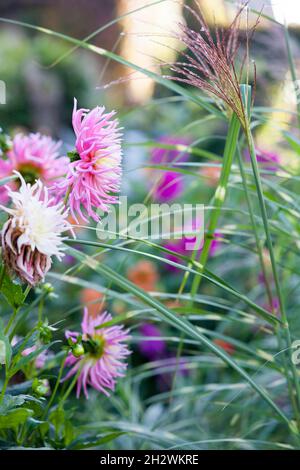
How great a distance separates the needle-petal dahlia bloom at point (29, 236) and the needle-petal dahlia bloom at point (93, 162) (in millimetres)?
52

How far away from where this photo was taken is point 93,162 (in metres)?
0.56

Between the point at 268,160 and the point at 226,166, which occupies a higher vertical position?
the point at 268,160

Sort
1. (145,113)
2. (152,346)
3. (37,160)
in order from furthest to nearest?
(145,113)
(152,346)
(37,160)

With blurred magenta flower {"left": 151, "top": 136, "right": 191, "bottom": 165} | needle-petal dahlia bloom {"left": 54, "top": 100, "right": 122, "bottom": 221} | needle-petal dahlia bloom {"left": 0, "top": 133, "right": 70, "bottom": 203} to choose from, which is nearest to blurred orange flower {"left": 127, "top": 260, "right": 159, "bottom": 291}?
blurred magenta flower {"left": 151, "top": 136, "right": 191, "bottom": 165}

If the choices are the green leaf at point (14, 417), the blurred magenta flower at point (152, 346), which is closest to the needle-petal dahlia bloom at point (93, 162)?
the green leaf at point (14, 417)

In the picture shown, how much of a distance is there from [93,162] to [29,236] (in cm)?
9

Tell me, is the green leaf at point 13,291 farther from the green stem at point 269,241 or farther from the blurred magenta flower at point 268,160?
the blurred magenta flower at point 268,160

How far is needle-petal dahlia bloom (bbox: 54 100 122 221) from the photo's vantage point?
1.85 ft

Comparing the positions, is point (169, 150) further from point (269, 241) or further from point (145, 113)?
point (145, 113)

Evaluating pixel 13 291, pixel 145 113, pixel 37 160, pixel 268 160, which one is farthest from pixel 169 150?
pixel 145 113

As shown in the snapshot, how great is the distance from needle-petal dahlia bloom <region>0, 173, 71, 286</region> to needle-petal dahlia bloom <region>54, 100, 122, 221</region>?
0.05 meters

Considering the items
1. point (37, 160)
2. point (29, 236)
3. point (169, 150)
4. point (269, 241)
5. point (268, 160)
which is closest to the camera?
point (29, 236)

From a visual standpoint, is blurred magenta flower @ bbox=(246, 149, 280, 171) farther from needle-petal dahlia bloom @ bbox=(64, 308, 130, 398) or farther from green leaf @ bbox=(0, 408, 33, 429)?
green leaf @ bbox=(0, 408, 33, 429)

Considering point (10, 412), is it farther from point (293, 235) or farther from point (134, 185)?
point (134, 185)
